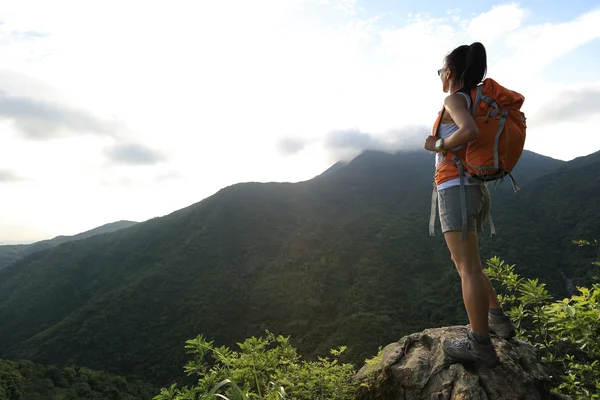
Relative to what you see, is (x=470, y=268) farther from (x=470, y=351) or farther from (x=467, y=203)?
(x=470, y=351)

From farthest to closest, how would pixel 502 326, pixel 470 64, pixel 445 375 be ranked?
pixel 502 326 → pixel 445 375 → pixel 470 64

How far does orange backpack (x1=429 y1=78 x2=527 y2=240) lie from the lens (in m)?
2.22

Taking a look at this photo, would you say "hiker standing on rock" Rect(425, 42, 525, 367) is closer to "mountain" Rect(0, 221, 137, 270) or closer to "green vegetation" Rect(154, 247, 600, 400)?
"green vegetation" Rect(154, 247, 600, 400)

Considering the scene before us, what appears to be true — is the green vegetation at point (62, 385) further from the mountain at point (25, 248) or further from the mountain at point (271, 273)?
the mountain at point (25, 248)

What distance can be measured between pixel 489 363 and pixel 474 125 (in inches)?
67.7

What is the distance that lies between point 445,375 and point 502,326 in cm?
66

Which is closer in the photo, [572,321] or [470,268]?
[572,321]

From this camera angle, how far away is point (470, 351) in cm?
258

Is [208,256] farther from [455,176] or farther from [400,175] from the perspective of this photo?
[455,176]

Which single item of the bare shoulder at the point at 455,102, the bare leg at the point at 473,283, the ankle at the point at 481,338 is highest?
the bare shoulder at the point at 455,102

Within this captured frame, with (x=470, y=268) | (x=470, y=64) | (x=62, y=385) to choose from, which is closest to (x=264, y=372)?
(x=470, y=268)

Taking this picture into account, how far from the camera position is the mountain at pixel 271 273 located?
146ft

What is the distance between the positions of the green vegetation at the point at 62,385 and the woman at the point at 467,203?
1316 inches

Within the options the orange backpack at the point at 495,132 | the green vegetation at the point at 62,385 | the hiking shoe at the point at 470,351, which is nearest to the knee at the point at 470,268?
the hiking shoe at the point at 470,351
